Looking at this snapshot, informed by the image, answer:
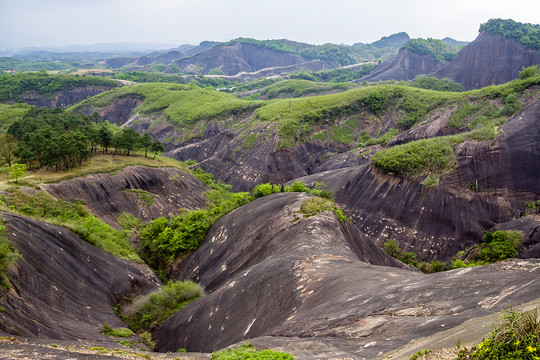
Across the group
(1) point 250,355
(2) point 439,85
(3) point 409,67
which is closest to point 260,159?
(1) point 250,355

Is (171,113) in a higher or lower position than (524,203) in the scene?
higher

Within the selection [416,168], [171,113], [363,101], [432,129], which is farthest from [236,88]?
[416,168]

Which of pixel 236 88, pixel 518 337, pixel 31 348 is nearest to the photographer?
pixel 518 337

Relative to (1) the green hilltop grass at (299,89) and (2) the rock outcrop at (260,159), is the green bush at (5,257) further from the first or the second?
(1) the green hilltop grass at (299,89)

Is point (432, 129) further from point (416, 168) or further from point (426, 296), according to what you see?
point (426, 296)

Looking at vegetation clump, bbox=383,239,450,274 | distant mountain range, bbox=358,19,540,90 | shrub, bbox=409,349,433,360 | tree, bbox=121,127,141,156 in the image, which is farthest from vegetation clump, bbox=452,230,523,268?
distant mountain range, bbox=358,19,540,90

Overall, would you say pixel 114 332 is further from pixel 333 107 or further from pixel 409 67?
pixel 409 67

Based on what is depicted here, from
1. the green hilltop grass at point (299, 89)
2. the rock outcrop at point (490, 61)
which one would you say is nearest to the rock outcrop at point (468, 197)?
the rock outcrop at point (490, 61)
